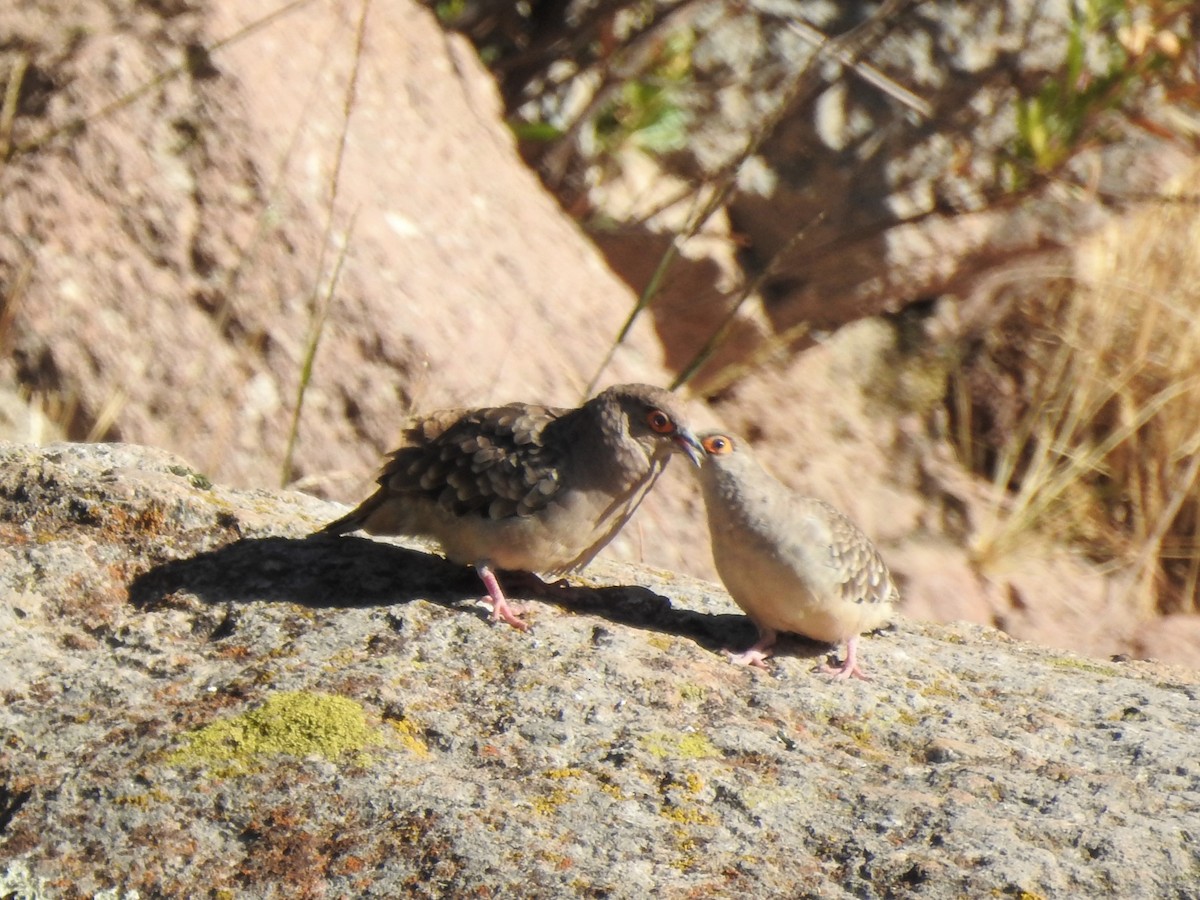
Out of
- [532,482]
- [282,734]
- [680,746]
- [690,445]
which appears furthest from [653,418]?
[282,734]

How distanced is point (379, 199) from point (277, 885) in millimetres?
4724

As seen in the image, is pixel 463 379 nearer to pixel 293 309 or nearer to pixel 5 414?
pixel 293 309

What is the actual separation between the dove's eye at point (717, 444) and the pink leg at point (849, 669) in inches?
25.4

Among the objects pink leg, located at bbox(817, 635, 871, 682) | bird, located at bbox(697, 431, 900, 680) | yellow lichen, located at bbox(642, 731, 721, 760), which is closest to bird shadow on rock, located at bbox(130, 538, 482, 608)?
bird, located at bbox(697, 431, 900, 680)

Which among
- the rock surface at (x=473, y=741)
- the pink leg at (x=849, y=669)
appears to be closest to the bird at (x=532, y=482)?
the rock surface at (x=473, y=741)

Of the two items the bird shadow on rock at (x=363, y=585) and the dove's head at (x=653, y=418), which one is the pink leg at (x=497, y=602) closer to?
the bird shadow on rock at (x=363, y=585)

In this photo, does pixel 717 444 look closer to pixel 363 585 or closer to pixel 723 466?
pixel 723 466

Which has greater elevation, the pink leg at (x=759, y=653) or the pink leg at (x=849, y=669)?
the pink leg at (x=849, y=669)

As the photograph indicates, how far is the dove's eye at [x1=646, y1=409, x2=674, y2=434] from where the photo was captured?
4.44 meters

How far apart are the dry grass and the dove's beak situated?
183 inches

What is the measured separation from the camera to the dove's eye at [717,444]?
454 centimetres

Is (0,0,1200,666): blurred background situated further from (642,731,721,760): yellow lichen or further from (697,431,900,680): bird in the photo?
(642,731,721,760): yellow lichen

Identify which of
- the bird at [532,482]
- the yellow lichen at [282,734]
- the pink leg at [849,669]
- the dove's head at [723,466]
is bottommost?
the yellow lichen at [282,734]

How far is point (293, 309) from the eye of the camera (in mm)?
6746
